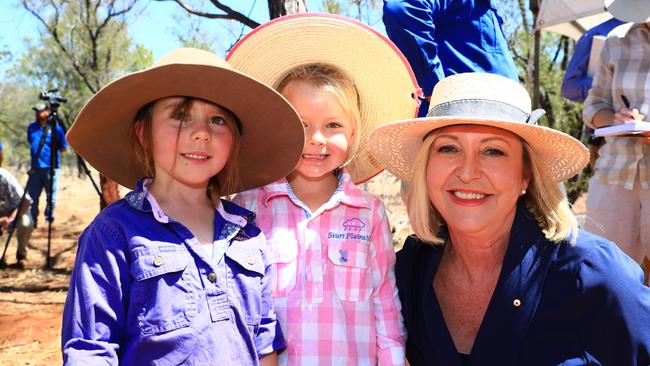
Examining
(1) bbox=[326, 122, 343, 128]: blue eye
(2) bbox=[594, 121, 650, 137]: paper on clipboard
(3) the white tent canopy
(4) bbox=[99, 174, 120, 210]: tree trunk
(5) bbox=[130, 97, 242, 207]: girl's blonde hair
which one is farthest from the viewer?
(4) bbox=[99, 174, 120, 210]: tree trunk

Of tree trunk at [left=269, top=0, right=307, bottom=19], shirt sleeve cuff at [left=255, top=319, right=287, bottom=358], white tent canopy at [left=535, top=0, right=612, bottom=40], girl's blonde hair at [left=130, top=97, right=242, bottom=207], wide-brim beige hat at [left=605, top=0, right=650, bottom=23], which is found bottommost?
shirt sleeve cuff at [left=255, top=319, right=287, bottom=358]

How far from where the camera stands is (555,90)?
12.8m

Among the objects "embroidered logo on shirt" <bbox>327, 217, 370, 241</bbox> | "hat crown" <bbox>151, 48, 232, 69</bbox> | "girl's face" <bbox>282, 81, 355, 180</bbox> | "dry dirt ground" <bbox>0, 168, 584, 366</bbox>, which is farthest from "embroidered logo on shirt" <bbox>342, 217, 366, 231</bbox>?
"dry dirt ground" <bbox>0, 168, 584, 366</bbox>

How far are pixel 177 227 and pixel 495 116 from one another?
1106mm

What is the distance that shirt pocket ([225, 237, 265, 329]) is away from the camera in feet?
6.58

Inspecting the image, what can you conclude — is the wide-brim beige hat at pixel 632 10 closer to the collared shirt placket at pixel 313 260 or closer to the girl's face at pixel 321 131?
the girl's face at pixel 321 131

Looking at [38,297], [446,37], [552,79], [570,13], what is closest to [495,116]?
[446,37]

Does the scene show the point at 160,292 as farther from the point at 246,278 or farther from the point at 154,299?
the point at 246,278

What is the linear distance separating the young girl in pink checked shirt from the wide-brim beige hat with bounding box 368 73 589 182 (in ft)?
0.88

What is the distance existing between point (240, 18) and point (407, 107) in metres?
2.51

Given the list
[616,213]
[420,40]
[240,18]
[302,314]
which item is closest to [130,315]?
[302,314]

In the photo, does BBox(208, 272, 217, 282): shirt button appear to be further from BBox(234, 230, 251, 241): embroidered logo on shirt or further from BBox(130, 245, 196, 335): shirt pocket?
BBox(234, 230, 251, 241): embroidered logo on shirt

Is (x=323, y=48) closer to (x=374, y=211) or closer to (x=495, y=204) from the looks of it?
(x=374, y=211)

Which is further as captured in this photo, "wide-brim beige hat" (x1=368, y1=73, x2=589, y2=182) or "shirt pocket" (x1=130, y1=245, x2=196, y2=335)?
"wide-brim beige hat" (x1=368, y1=73, x2=589, y2=182)
